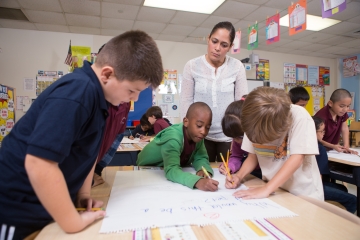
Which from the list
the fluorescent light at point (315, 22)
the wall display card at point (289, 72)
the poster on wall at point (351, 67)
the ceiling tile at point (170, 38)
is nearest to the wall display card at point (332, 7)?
the fluorescent light at point (315, 22)

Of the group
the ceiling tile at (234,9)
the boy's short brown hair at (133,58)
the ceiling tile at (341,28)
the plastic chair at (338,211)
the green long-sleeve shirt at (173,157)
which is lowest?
the plastic chair at (338,211)

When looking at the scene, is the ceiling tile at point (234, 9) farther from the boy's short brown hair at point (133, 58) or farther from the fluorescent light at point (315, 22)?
the boy's short brown hair at point (133, 58)

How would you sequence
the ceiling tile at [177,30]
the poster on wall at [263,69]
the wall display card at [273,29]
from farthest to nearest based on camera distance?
1. the poster on wall at [263,69]
2. the ceiling tile at [177,30]
3. the wall display card at [273,29]

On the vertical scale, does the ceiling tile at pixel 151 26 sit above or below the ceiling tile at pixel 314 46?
below

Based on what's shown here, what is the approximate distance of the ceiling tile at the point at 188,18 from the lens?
3.53 metres

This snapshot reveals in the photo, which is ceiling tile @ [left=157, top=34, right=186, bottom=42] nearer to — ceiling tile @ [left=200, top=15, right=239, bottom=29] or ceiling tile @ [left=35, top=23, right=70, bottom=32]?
ceiling tile @ [left=200, top=15, right=239, bottom=29]

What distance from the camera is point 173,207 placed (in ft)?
2.27

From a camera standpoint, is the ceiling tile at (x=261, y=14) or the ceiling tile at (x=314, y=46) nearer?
the ceiling tile at (x=261, y=14)

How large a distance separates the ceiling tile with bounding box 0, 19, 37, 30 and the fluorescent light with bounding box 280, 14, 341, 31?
3970mm

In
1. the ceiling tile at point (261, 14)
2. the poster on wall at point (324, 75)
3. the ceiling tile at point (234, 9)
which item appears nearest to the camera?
the ceiling tile at point (234, 9)

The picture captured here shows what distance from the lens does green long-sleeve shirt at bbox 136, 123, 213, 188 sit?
95 centimetres

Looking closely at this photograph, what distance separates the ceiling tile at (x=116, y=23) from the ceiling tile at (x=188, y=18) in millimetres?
708

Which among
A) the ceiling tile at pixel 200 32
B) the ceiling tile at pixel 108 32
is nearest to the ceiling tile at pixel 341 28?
the ceiling tile at pixel 200 32

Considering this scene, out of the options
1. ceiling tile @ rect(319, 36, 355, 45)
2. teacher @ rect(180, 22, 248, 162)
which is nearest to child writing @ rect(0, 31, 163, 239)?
teacher @ rect(180, 22, 248, 162)
